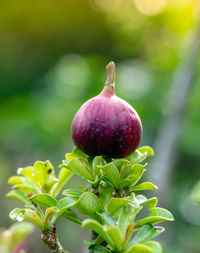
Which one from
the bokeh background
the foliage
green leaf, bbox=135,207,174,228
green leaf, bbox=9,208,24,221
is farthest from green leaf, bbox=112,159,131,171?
the bokeh background

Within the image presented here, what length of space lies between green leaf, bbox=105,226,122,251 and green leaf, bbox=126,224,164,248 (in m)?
0.02

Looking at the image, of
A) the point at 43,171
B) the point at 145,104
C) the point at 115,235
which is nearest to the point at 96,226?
the point at 115,235

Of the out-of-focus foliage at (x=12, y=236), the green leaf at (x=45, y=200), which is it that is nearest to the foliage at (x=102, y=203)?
the green leaf at (x=45, y=200)

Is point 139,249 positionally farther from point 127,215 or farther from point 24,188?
point 24,188

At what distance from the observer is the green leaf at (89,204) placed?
74 cm

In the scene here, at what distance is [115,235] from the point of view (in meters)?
0.66

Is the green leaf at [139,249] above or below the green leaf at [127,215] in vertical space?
below

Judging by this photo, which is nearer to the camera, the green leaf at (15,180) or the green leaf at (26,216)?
the green leaf at (26,216)

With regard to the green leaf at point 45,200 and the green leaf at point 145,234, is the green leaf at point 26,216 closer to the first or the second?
the green leaf at point 45,200

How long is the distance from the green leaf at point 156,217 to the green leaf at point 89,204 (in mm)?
89

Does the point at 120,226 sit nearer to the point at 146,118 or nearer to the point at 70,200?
→ the point at 70,200

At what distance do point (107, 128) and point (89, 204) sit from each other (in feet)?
0.52

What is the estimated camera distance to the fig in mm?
789

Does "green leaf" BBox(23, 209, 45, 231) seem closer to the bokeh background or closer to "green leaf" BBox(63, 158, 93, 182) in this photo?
"green leaf" BBox(63, 158, 93, 182)
